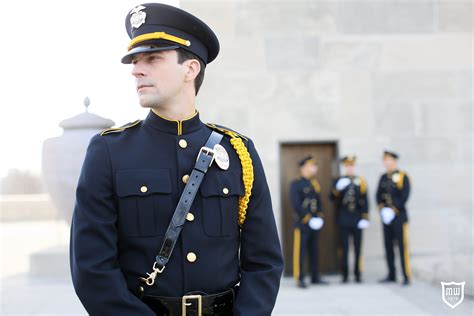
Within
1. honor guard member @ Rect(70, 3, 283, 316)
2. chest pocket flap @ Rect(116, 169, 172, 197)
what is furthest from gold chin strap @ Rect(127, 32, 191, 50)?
chest pocket flap @ Rect(116, 169, 172, 197)

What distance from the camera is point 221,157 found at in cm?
204

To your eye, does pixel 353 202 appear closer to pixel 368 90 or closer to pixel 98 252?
pixel 368 90

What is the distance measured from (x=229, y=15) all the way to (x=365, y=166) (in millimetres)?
2979

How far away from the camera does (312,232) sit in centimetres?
736

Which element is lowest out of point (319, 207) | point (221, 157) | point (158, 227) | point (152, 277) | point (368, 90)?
point (319, 207)

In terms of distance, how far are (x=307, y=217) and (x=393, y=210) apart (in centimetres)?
120

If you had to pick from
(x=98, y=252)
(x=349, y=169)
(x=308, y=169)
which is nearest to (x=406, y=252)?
(x=349, y=169)

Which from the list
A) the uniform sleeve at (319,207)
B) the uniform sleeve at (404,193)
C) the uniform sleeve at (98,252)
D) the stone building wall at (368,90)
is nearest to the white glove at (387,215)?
the uniform sleeve at (404,193)

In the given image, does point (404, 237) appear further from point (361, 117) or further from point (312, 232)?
point (361, 117)

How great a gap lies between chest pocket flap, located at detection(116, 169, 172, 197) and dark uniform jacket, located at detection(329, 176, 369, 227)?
5837mm

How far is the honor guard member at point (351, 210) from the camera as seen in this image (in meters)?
7.45

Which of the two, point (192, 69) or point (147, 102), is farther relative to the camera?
point (192, 69)

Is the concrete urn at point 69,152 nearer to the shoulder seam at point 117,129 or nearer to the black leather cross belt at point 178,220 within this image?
the shoulder seam at point 117,129

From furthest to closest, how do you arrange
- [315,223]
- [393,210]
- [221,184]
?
[393,210], [315,223], [221,184]
